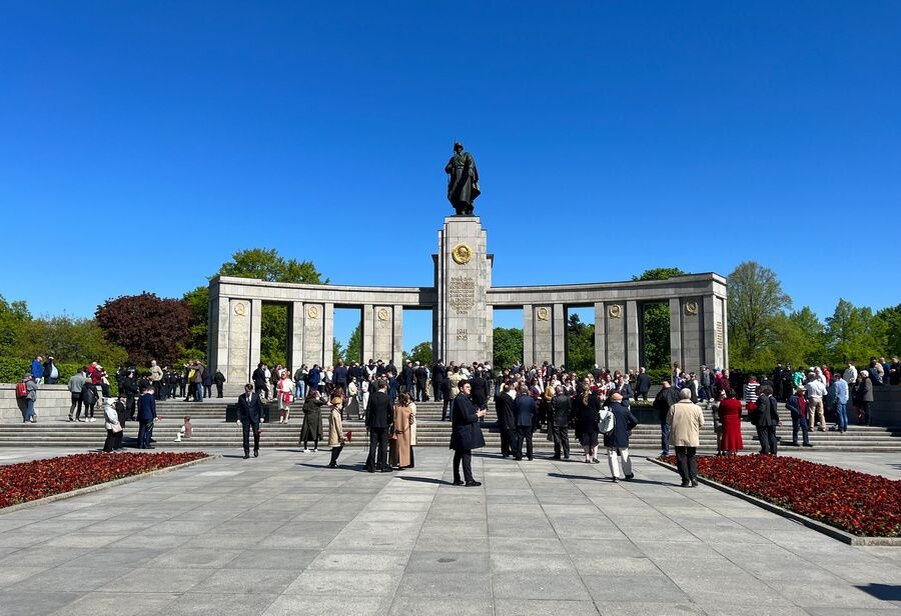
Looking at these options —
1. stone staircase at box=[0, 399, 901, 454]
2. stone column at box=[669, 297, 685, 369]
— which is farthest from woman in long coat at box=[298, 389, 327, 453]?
stone column at box=[669, 297, 685, 369]

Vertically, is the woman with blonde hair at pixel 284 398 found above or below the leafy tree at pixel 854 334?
below

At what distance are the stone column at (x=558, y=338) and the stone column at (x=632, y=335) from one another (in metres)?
3.83

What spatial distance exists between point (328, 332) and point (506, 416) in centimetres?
2772

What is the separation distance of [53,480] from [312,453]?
747cm

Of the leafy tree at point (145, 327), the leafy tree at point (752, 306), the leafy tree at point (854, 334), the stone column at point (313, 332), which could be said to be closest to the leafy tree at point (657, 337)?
the leafy tree at point (752, 306)

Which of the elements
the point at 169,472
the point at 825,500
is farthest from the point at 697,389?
the point at 169,472

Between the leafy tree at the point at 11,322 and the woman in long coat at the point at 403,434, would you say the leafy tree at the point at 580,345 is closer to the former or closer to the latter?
the leafy tree at the point at 11,322

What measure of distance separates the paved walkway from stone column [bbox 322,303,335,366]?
3089 centimetres

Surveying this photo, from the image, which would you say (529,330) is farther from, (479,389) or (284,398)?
(479,389)

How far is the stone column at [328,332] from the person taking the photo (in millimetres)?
42875

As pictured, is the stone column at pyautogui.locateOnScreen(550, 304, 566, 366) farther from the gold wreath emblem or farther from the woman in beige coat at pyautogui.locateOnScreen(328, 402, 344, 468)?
the woman in beige coat at pyautogui.locateOnScreen(328, 402, 344, 468)

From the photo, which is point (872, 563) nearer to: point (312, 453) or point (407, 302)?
point (312, 453)

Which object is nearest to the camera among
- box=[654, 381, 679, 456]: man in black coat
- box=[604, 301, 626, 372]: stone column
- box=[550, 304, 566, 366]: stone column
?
box=[654, 381, 679, 456]: man in black coat

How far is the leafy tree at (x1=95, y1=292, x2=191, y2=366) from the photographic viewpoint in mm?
62406
